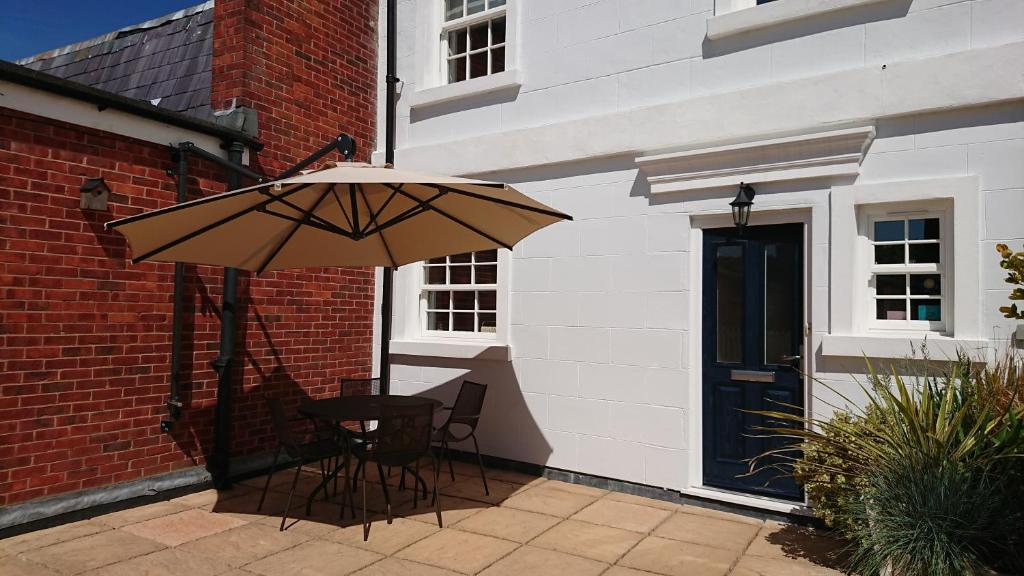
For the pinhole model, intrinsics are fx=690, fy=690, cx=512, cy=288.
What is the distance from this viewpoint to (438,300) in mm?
7832

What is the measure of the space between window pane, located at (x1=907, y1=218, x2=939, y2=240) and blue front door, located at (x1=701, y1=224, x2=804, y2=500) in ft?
2.49

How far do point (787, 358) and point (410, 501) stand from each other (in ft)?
10.9

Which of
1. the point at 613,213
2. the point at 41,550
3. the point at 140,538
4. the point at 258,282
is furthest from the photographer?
the point at 258,282

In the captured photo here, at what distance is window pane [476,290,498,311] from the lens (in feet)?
24.1

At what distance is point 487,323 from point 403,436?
2470 millimetres

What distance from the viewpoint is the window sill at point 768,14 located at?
5270 millimetres

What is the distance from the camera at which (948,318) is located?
15.9 ft

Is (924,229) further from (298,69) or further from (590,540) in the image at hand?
(298,69)

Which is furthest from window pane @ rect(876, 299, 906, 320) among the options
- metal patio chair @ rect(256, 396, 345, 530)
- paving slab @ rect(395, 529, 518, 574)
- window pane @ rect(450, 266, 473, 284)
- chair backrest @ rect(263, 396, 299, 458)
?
chair backrest @ rect(263, 396, 299, 458)

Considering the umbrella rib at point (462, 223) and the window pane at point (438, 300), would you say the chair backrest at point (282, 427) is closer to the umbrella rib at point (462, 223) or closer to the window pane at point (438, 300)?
the umbrella rib at point (462, 223)

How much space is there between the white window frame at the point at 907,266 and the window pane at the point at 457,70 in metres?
4.53

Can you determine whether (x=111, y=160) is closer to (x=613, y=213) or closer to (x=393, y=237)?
(x=393, y=237)

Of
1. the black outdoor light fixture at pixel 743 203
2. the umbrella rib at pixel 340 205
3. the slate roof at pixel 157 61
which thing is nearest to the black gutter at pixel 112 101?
the slate roof at pixel 157 61

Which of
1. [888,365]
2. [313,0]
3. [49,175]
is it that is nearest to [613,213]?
[888,365]
